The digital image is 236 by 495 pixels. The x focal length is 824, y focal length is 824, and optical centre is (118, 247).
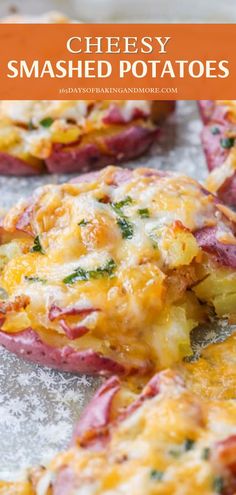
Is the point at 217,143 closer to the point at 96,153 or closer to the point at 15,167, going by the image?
the point at 96,153

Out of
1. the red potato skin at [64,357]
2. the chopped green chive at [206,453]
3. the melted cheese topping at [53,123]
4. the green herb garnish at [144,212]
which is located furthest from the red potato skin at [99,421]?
the melted cheese topping at [53,123]

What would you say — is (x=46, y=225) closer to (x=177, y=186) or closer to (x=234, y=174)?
(x=177, y=186)

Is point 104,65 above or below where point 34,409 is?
above

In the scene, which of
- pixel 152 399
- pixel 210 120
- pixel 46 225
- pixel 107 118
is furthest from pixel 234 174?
pixel 152 399

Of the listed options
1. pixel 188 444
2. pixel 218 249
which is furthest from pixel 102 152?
pixel 188 444

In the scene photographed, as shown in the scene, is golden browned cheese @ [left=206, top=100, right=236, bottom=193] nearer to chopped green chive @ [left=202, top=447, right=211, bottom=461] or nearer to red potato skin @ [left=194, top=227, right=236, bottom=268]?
red potato skin @ [left=194, top=227, right=236, bottom=268]

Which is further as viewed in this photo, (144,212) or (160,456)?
(144,212)
